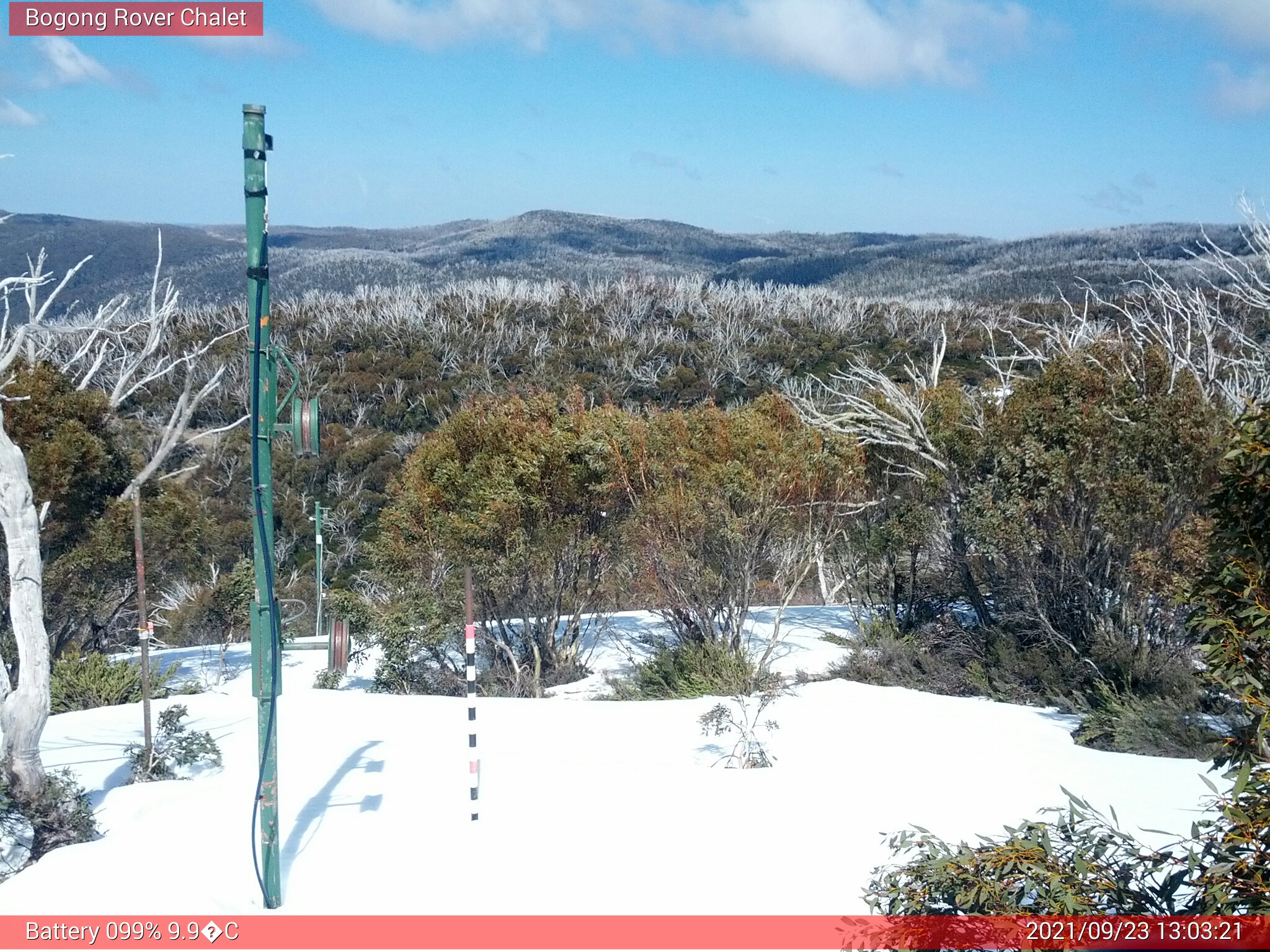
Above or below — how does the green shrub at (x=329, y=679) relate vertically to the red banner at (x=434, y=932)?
below

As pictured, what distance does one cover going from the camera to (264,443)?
175 inches

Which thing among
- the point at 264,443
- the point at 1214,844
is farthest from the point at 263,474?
the point at 1214,844

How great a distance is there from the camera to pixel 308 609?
22062 millimetres

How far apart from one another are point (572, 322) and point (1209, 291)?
92.0ft

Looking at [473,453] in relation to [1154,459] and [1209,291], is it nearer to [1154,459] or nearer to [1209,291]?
[1154,459]

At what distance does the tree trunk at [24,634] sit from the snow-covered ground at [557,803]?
1.96 ft

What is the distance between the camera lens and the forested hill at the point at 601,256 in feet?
201

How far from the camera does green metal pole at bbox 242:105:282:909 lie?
170 inches

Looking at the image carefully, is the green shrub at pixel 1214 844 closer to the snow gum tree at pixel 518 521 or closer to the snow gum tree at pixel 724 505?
the snow gum tree at pixel 724 505

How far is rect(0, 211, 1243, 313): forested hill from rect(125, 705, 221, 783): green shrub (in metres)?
36.8

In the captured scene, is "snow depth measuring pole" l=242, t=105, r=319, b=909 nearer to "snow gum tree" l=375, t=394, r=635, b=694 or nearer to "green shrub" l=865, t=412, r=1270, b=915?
"green shrub" l=865, t=412, r=1270, b=915

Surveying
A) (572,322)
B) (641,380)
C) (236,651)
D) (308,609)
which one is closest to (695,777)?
(236,651)

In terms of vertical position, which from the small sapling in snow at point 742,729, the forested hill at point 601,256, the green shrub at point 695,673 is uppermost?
the forested hill at point 601,256

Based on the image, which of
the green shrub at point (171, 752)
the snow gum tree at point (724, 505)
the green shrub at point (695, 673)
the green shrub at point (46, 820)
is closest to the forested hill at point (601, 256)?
the snow gum tree at point (724, 505)
